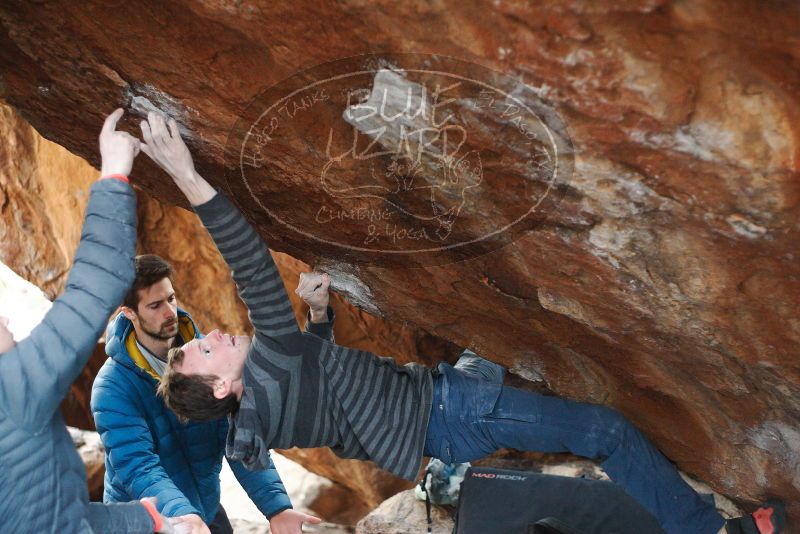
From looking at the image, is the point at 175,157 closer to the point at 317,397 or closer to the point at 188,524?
the point at 317,397

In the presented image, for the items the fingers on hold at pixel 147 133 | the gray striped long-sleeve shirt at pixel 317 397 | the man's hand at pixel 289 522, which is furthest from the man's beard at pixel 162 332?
the fingers on hold at pixel 147 133

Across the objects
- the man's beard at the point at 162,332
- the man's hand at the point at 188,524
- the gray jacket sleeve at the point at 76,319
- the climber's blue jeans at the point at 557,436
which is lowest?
the man's hand at the point at 188,524

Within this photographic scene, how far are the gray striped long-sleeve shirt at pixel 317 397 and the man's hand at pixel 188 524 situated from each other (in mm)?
262

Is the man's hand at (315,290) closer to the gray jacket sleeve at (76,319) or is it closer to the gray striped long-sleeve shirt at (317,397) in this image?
the gray striped long-sleeve shirt at (317,397)

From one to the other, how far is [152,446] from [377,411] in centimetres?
104

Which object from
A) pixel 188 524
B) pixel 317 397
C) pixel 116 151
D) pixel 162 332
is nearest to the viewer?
pixel 116 151

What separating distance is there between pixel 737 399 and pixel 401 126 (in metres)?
1.77

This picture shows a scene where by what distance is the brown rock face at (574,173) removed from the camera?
1.99 m

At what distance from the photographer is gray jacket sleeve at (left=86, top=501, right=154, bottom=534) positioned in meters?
2.52

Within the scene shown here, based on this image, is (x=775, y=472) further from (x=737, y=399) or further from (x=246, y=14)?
(x=246, y=14)

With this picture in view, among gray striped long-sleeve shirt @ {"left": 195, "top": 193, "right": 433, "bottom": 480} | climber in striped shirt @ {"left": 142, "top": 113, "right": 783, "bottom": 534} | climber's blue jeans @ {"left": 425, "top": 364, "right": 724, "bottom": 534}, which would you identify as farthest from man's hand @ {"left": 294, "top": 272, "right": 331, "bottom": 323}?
climber's blue jeans @ {"left": 425, "top": 364, "right": 724, "bottom": 534}

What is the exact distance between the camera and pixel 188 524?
9.45ft

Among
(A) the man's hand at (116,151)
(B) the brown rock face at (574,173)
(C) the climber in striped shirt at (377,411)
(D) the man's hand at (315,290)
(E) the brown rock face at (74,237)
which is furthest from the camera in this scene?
(E) the brown rock face at (74,237)

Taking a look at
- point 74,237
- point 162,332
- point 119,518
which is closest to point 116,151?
point 119,518
